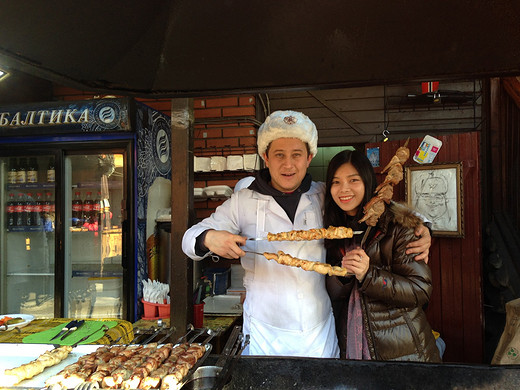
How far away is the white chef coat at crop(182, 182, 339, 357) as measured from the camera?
238 centimetres

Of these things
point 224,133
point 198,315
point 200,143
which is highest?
point 224,133

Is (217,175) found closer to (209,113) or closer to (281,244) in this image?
(209,113)

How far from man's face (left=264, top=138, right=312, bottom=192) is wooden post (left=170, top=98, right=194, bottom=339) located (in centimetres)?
60

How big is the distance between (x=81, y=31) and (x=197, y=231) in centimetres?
130

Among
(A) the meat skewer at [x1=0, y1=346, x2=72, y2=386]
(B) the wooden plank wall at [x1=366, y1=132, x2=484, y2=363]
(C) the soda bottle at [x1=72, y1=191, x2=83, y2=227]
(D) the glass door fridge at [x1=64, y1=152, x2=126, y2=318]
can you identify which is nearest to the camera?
(A) the meat skewer at [x1=0, y1=346, x2=72, y2=386]

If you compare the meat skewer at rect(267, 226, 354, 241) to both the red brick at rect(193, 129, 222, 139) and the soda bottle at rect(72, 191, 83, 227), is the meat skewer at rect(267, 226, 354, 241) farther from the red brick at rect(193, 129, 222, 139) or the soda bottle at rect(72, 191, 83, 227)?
the soda bottle at rect(72, 191, 83, 227)

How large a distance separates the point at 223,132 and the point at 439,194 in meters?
3.29

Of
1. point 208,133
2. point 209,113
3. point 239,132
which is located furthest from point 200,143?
point 239,132

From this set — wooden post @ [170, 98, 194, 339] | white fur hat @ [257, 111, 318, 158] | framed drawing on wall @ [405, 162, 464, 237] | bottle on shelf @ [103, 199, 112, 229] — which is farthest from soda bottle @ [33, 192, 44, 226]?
framed drawing on wall @ [405, 162, 464, 237]

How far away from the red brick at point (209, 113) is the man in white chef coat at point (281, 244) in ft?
10.7

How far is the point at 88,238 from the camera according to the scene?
5590 mm

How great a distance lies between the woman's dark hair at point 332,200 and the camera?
2.38 metres

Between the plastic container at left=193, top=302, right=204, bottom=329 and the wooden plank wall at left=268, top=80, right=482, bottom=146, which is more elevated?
the wooden plank wall at left=268, top=80, right=482, bottom=146

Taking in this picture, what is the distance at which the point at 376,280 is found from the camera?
6.89 feet
